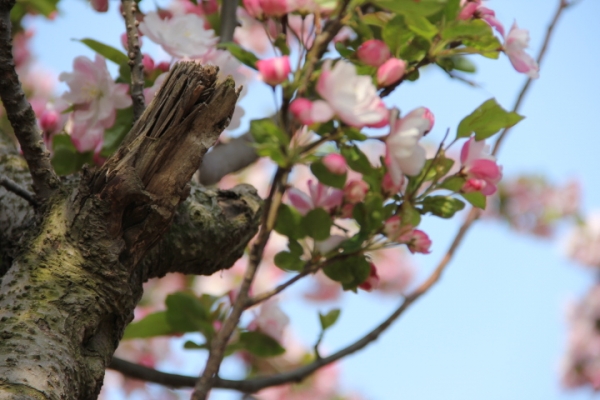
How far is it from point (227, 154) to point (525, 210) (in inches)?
101

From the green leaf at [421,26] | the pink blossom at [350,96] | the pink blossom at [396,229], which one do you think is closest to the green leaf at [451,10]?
the green leaf at [421,26]

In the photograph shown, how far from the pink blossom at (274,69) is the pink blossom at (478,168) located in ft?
0.87

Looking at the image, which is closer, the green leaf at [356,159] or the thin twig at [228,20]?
the green leaf at [356,159]

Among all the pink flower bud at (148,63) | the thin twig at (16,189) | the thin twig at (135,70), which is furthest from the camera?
the pink flower bud at (148,63)

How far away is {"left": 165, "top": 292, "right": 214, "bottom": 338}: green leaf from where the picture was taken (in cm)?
102

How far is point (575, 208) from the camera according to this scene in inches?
147

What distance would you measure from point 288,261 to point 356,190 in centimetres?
14

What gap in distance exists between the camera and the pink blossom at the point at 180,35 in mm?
932

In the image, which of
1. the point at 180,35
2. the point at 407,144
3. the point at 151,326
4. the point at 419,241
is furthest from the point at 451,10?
the point at 151,326

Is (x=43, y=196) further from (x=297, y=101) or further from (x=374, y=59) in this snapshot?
(x=374, y=59)

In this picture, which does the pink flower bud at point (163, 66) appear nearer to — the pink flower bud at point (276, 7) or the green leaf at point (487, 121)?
the pink flower bud at point (276, 7)

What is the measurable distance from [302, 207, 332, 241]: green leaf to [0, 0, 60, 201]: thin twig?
12.3 inches

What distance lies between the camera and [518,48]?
2.74 feet

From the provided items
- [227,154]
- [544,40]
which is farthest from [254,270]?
[544,40]
